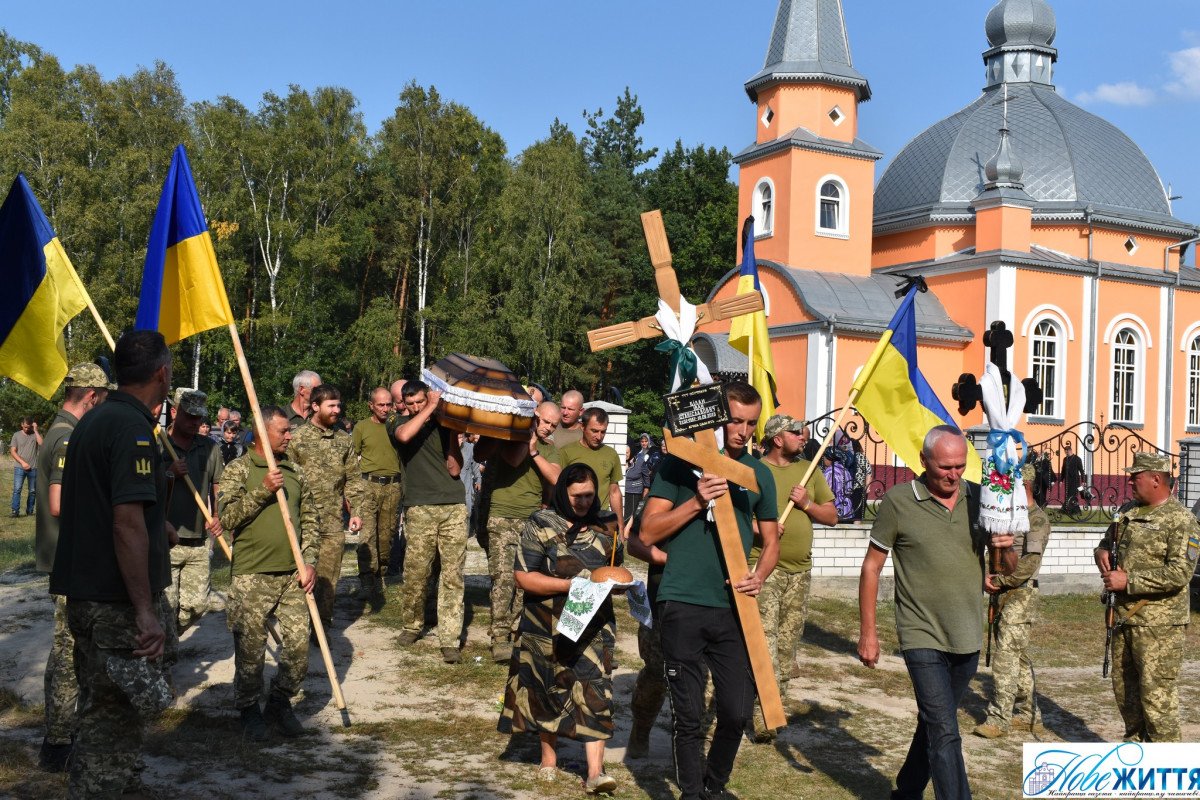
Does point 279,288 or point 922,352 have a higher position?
point 279,288

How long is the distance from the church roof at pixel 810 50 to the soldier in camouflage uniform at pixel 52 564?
2741 cm

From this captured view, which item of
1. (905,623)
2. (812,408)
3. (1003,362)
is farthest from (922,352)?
(905,623)

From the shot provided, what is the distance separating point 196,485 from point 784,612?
A: 457 cm

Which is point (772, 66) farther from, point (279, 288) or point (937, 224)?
point (279, 288)

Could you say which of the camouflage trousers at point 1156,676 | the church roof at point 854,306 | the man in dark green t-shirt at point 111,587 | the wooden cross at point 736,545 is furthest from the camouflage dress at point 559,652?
the church roof at point 854,306

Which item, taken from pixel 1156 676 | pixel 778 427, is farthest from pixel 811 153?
pixel 1156 676

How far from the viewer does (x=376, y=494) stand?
10.8 m

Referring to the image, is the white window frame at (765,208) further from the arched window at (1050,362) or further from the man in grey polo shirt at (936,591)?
the man in grey polo shirt at (936,591)

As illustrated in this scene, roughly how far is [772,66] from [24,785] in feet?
96.7

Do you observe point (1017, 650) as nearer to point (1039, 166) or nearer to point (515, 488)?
point (515, 488)

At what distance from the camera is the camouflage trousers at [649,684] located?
6074 millimetres

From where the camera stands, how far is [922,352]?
29.2 m

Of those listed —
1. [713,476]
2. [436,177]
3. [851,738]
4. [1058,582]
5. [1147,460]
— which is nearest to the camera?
[713,476]

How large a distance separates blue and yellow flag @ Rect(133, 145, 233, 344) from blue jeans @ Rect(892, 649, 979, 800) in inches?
183
